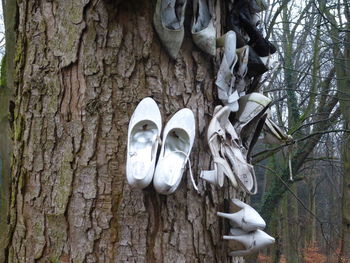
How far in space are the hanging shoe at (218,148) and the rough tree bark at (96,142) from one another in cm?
5

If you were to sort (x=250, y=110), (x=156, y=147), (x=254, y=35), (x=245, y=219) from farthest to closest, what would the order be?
(x=254, y=35), (x=250, y=110), (x=245, y=219), (x=156, y=147)

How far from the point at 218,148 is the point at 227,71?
0.86ft

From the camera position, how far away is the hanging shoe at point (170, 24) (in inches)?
49.6

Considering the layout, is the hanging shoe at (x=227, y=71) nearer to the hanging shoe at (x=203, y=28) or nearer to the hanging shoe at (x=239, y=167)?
the hanging shoe at (x=203, y=28)

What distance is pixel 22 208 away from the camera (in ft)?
4.22

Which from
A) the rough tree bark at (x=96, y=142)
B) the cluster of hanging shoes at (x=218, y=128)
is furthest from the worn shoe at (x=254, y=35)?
the rough tree bark at (x=96, y=142)

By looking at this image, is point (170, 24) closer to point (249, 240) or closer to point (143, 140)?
point (143, 140)

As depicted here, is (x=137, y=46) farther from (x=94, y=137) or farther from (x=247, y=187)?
Answer: (x=247, y=187)

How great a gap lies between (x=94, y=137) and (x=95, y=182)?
13 cm

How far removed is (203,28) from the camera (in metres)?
1.36

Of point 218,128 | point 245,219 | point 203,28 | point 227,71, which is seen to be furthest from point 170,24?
point 245,219

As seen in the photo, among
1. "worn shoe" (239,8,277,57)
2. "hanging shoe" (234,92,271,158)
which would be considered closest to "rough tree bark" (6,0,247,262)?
"hanging shoe" (234,92,271,158)

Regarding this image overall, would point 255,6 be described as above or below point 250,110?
above

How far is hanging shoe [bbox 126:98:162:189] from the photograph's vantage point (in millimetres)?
1107
